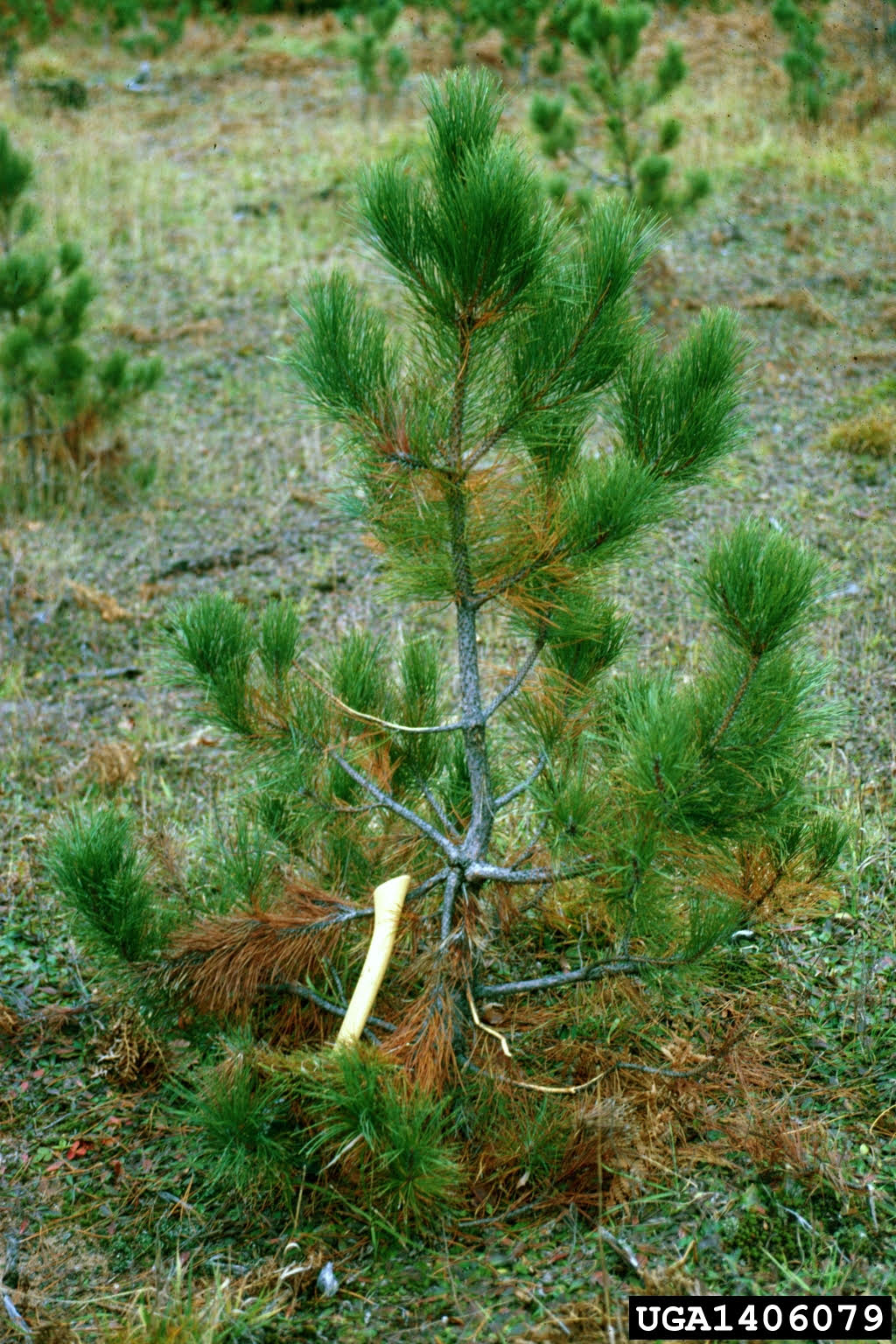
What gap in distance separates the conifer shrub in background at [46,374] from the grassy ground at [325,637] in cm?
31

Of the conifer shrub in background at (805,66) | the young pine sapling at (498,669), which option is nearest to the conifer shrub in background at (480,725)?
the young pine sapling at (498,669)

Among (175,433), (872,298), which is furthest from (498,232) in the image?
(872,298)

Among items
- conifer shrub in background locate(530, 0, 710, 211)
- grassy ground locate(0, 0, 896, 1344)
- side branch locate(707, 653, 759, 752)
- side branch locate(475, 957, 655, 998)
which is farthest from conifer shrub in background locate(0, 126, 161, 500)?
side branch locate(707, 653, 759, 752)

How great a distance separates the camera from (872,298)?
7461 millimetres

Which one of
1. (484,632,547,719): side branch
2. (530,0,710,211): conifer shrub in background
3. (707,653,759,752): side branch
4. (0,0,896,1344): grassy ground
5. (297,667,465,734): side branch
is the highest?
(530,0,710,211): conifer shrub in background

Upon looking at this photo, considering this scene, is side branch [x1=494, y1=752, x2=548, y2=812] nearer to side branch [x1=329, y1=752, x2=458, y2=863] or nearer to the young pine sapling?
the young pine sapling

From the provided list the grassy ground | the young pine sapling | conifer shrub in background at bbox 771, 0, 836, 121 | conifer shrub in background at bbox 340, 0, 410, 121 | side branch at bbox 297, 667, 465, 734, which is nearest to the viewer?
the young pine sapling

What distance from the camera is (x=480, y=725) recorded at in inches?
97.4

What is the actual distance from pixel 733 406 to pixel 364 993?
4.16ft

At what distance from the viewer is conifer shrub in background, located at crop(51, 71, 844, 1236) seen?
6.84ft

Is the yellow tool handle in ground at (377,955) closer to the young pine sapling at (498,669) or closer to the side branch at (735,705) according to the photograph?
the young pine sapling at (498,669)

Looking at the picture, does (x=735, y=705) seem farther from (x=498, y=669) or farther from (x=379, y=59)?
(x=379, y=59)

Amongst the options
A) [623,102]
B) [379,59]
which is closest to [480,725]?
[623,102]

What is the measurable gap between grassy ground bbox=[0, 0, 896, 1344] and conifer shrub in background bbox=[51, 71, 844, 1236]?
176mm
